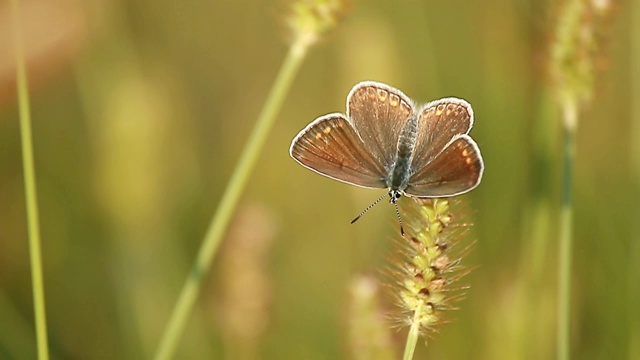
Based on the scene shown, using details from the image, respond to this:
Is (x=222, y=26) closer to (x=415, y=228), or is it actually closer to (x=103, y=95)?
(x=103, y=95)

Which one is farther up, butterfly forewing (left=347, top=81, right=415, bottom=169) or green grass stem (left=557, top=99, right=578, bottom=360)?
butterfly forewing (left=347, top=81, right=415, bottom=169)

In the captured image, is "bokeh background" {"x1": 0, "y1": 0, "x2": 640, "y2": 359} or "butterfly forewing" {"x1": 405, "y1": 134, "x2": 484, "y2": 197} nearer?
"butterfly forewing" {"x1": 405, "y1": 134, "x2": 484, "y2": 197}

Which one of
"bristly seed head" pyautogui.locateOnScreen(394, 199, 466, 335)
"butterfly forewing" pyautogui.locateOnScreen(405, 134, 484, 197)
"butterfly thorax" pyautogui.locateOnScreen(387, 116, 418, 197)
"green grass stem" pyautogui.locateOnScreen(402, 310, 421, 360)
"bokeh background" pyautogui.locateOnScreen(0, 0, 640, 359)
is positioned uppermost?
"bokeh background" pyautogui.locateOnScreen(0, 0, 640, 359)

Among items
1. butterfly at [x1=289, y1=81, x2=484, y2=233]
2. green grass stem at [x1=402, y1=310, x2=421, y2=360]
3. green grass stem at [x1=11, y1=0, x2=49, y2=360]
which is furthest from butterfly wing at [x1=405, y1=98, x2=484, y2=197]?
green grass stem at [x1=11, y1=0, x2=49, y2=360]

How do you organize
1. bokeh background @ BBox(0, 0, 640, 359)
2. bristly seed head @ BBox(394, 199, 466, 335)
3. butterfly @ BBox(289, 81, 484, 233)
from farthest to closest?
1. bokeh background @ BBox(0, 0, 640, 359)
2. butterfly @ BBox(289, 81, 484, 233)
3. bristly seed head @ BBox(394, 199, 466, 335)

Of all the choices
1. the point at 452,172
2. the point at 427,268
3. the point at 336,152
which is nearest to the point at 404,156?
the point at 336,152

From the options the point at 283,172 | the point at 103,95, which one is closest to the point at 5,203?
the point at 103,95

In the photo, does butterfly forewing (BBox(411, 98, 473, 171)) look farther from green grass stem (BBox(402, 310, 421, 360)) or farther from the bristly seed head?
green grass stem (BBox(402, 310, 421, 360))

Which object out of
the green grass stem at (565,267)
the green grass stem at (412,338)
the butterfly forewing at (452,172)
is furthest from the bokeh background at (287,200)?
the green grass stem at (412,338)

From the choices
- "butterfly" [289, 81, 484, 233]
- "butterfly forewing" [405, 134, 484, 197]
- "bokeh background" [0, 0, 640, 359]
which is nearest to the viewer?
"butterfly forewing" [405, 134, 484, 197]
